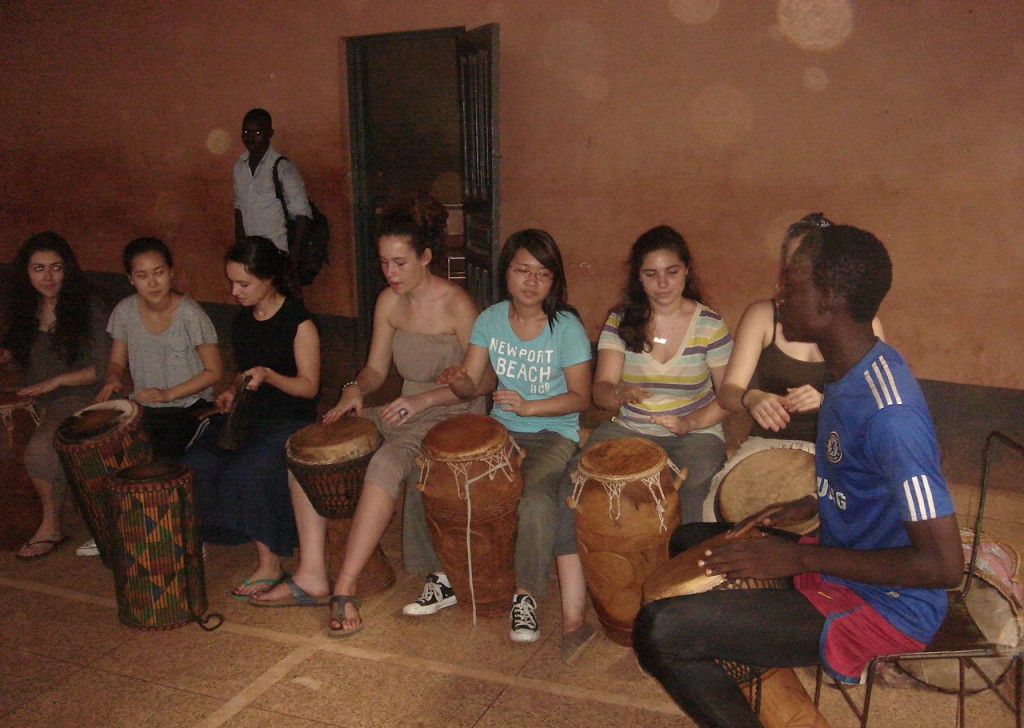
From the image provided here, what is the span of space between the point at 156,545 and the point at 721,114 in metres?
4.38

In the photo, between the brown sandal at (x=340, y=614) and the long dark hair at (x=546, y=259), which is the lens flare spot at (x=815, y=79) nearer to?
the long dark hair at (x=546, y=259)

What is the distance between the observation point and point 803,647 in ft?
6.48

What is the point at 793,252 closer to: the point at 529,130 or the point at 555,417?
the point at 555,417

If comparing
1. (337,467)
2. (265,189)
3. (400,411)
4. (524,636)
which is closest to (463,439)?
(400,411)

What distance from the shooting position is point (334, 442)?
323 cm

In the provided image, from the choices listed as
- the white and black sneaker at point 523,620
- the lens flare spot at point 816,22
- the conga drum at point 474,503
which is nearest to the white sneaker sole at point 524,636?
the white and black sneaker at point 523,620

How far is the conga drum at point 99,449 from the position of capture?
3.33 meters

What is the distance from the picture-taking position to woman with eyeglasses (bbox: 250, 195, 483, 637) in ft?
10.7

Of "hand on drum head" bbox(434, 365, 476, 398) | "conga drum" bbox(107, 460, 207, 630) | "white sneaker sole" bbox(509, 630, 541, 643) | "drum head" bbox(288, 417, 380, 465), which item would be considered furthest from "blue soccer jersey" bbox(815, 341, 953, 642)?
"conga drum" bbox(107, 460, 207, 630)

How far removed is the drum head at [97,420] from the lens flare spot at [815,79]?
4.38 meters

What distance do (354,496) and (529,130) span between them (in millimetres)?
3846

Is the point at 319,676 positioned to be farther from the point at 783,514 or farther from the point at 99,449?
the point at 783,514

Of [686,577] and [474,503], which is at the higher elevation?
[686,577]

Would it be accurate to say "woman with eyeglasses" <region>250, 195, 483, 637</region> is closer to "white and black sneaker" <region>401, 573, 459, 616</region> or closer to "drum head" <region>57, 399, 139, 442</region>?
"white and black sneaker" <region>401, 573, 459, 616</region>
